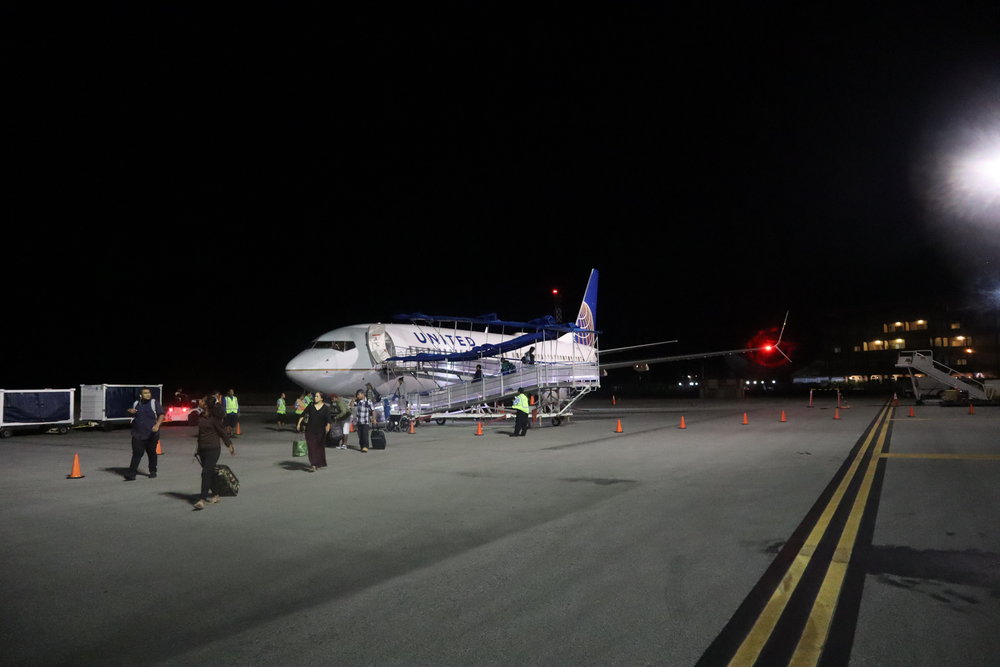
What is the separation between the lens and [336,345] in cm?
2455

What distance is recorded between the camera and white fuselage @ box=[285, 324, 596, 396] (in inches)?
938

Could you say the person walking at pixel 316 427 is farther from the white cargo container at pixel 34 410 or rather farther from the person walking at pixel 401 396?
the white cargo container at pixel 34 410

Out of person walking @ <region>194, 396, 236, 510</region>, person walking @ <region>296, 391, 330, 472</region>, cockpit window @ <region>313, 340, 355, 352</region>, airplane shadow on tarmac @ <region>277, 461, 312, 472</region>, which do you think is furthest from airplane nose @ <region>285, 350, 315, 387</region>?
person walking @ <region>194, 396, 236, 510</region>

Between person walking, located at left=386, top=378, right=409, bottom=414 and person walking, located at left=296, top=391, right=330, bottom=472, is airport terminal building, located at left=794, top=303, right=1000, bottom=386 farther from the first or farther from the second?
person walking, located at left=296, top=391, right=330, bottom=472

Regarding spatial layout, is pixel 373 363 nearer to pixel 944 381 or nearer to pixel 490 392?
pixel 490 392

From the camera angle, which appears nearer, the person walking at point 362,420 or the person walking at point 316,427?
the person walking at point 316,427

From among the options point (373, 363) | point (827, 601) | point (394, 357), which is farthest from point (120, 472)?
point (394, 357)

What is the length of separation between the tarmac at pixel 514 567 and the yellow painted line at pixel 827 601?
0.8 inches

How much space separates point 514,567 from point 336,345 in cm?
1998

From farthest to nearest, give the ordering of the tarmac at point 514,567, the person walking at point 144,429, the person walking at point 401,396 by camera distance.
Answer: the person walking at point 401,396, the person walking at point 144,429, the tarmac at point 514,567

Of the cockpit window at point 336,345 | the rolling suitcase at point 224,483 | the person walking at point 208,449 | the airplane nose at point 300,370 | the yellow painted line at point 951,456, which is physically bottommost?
the yellow painted line at point 951,456

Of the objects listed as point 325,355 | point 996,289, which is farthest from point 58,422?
point 996,289

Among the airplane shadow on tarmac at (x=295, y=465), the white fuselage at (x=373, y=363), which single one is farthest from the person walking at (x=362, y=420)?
the white fuselage at (x=373, y=363)

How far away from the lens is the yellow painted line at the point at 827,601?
3823 millimetres
